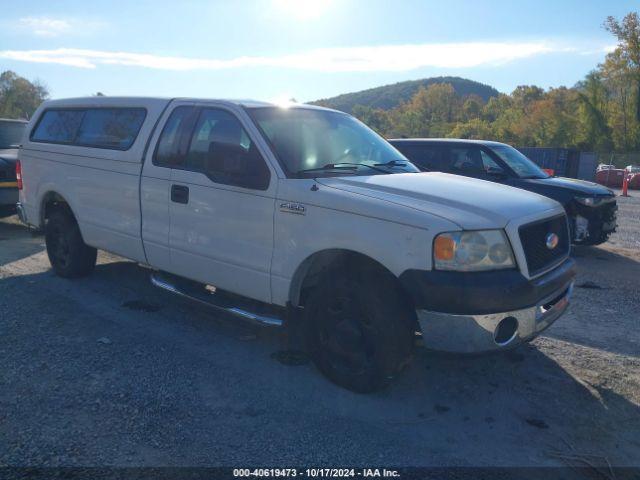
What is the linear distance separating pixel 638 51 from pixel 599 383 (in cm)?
6412

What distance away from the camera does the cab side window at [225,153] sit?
163 inches

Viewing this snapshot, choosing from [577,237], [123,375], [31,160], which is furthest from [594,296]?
[31,160]

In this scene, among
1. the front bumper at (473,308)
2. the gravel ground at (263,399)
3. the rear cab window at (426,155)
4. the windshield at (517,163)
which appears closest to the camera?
the gravel ground at (263,399)

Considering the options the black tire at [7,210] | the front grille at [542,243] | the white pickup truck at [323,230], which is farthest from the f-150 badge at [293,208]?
the black tire at [7,210]

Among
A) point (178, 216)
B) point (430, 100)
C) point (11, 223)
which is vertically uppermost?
point (430, 100)

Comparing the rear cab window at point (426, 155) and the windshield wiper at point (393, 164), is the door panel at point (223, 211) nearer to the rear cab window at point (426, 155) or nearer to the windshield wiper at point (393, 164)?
the windshield wiper at point (393, 164)

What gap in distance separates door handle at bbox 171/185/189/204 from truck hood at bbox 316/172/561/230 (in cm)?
125

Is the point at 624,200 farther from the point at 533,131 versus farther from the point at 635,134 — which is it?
the point at 533,131

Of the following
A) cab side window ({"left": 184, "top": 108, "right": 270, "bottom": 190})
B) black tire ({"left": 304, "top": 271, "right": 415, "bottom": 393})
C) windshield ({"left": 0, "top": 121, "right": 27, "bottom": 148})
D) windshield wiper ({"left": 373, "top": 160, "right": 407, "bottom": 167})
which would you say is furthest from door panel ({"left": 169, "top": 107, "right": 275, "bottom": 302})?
windshield ({"left": 0, "top": 121, "right": 27, "bottom": 148})

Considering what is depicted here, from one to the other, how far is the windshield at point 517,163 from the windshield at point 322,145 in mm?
4775

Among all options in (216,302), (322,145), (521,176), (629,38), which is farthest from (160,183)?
(629,38)

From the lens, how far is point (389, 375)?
364cm

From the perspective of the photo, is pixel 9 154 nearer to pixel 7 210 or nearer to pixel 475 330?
pixel 7 210

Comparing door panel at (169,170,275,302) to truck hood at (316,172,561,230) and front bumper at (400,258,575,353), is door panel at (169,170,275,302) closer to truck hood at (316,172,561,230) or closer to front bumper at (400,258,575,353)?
truck hood at (316,172,561,230)
